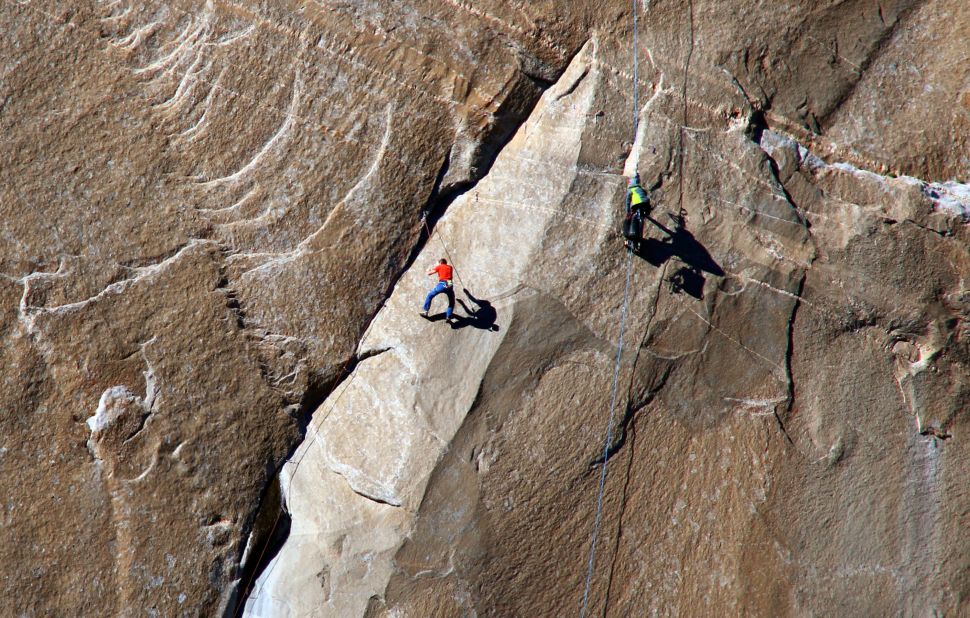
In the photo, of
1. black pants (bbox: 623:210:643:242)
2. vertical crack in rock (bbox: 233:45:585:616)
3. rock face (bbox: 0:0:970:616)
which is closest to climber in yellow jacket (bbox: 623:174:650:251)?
black pants (bbox: 623:210:643:242)

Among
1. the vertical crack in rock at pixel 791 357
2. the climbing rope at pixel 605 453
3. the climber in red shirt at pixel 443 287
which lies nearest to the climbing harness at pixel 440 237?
the climber in red shirt at pixel 443 287

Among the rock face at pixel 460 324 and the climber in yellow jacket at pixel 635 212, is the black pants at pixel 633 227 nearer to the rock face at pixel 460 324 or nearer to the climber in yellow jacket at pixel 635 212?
the climber in yellow jacket at pixel 635 212

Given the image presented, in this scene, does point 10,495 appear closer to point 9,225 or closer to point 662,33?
point 9,225

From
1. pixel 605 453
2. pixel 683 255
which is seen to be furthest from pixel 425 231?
pixel 605 453

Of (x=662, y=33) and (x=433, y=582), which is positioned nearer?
(x=433, y=582)

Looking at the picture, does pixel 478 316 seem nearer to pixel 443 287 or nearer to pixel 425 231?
pixel 443 287

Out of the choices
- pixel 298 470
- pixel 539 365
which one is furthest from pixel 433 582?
pixel 539 365
